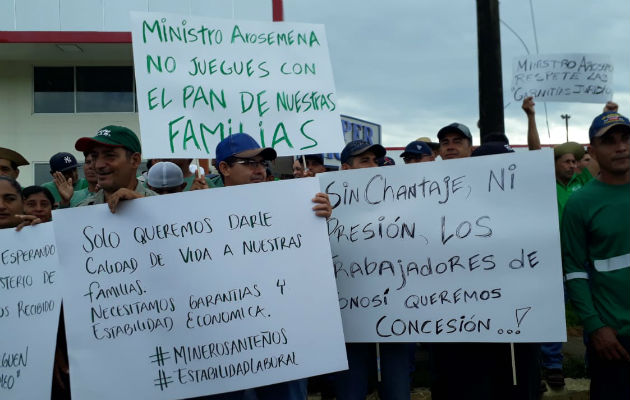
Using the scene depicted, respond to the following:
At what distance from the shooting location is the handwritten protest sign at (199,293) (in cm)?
242

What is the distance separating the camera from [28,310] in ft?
8.91

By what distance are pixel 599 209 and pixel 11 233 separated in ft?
9.75

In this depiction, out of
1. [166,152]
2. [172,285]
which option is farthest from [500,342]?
[166,152]

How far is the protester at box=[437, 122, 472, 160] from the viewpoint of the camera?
384cm

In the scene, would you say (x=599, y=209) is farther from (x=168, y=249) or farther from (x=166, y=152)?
(x=166, y=152)

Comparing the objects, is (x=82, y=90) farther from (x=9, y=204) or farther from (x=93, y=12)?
(x=9, y=204)

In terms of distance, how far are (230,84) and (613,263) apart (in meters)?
2.45

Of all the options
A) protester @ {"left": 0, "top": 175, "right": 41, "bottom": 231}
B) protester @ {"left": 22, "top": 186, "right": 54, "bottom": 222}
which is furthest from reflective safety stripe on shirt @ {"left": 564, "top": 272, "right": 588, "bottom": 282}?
protester @ {"left": 22, "top": 186, "right": 54, "bottom": 222}

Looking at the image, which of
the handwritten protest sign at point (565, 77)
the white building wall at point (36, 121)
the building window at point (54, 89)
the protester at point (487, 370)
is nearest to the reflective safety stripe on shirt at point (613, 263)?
the protester at point (487, 370)

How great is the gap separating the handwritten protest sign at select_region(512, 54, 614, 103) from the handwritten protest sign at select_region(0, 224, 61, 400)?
16.8 feet

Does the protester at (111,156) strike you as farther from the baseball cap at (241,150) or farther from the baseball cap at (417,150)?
the baseball cap at (417,150)

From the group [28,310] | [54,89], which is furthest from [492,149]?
[54,89]

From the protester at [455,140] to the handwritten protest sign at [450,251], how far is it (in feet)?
3.83

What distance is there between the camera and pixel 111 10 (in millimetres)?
12602
